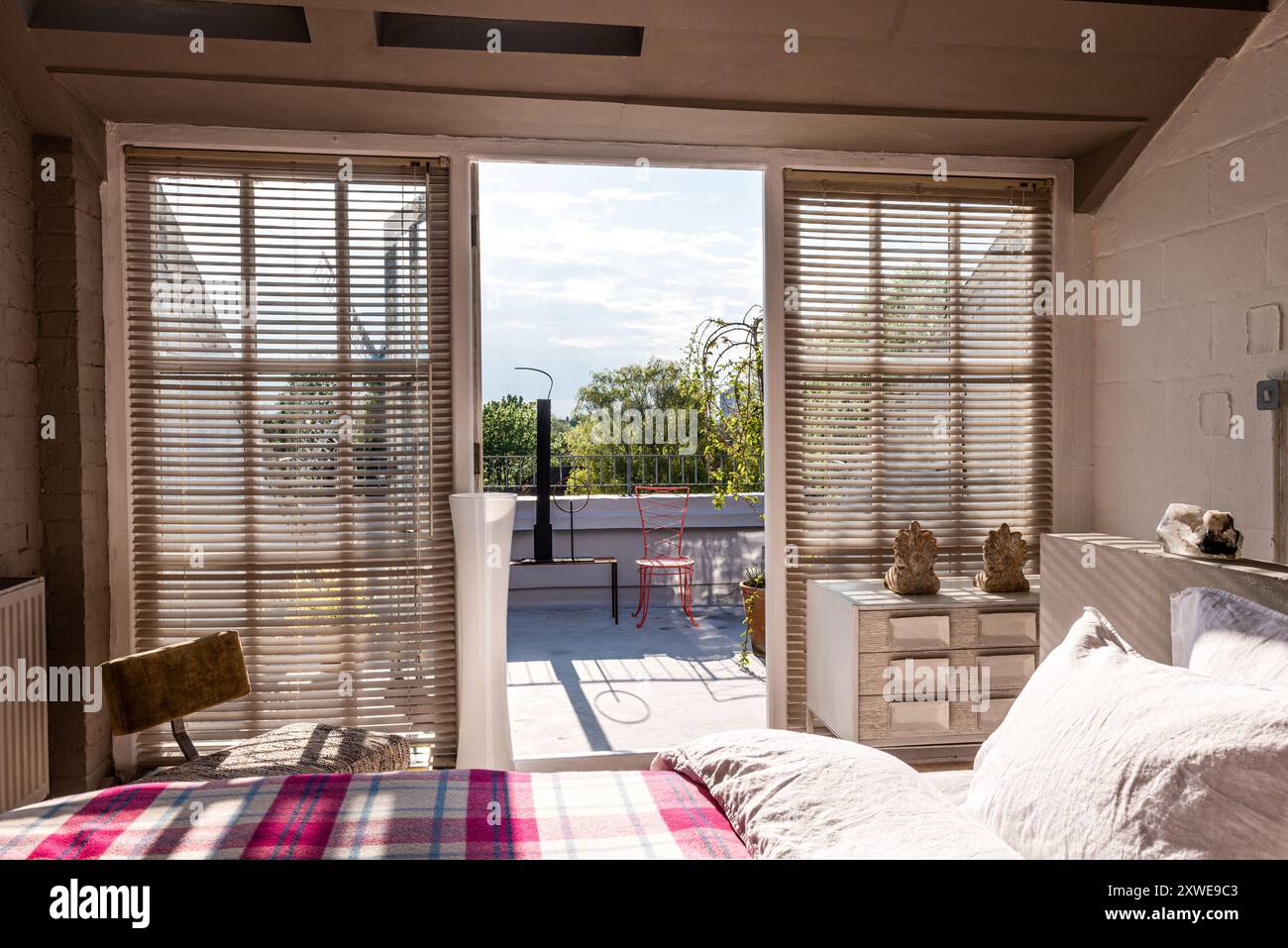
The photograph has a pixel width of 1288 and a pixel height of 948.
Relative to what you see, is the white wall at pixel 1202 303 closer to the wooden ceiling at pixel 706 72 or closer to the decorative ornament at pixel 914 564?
the wooden ceiling at pixel 706 72

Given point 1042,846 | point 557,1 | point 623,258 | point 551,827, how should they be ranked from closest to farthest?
point 1042,846, point 551,827, point 557,1, point 623,258

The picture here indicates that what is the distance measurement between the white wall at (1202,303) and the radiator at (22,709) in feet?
12.1

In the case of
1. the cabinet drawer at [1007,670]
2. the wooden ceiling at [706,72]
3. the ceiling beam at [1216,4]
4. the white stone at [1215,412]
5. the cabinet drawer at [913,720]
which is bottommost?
the cabinet drawer at [913,720]

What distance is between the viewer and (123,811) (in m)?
1.48

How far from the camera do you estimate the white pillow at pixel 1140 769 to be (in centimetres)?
102

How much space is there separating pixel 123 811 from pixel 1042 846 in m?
1.42

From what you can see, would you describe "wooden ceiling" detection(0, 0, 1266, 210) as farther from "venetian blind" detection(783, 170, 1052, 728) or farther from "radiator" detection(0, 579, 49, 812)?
"radiator" detection(0, 579, 49, 812)

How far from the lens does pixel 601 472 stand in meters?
8.06

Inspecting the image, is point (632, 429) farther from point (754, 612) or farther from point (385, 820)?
point (385, 820)

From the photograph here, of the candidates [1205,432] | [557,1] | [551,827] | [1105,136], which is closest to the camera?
[551,827]

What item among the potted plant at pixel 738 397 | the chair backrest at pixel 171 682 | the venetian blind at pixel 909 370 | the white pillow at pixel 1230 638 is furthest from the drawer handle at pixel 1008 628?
the chair backrest at pixel 171 682

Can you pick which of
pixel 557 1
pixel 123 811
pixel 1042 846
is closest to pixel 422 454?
pixel 557 1
